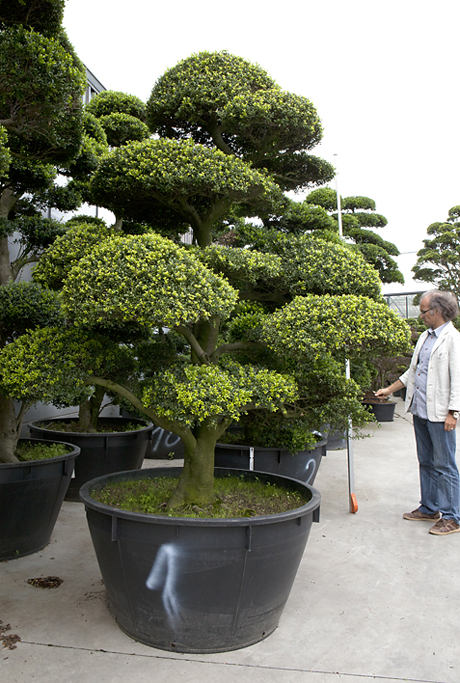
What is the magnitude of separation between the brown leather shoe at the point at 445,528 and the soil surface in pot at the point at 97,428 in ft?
8.54

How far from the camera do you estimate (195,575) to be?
1.95 metres

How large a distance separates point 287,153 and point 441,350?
5.27 feet

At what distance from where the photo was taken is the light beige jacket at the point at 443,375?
3119 millimetres

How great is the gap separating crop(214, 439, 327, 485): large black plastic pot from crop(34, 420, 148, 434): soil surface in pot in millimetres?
1176

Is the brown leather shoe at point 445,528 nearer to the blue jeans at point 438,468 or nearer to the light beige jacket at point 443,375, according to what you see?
the blue jeans at point 438,468

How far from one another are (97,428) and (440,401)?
10.2 feet

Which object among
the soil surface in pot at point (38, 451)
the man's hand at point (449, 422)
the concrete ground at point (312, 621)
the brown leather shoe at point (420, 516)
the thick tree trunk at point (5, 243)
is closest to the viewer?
the concrete ground at point (312, 621)

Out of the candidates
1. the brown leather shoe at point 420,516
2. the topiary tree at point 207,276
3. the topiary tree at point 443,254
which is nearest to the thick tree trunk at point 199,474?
the topiary tree at point 207,276

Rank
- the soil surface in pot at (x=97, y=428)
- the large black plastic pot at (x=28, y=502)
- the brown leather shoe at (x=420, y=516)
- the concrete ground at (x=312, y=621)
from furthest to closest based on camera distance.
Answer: the soil surface in pot at (x=97, y=428), the brown leather shoe at (x=420, y=516), the large black plastic pot at (x=28, y=502), the concrete ground at (x=312, y=621)

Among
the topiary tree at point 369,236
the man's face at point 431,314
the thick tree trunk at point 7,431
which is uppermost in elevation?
the topiary tree at point 369,236

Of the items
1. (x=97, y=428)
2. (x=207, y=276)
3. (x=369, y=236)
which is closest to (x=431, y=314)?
(x=207, y=276)

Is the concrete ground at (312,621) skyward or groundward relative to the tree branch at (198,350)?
groundward

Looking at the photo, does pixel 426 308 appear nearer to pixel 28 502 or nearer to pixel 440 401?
pixel 440 401

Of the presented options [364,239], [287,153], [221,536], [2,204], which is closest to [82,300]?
[221,536]
